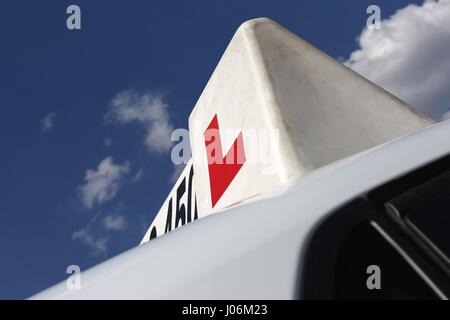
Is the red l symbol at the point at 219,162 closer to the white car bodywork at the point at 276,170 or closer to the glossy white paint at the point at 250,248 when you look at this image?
the white car bodywork at the point at 276,170

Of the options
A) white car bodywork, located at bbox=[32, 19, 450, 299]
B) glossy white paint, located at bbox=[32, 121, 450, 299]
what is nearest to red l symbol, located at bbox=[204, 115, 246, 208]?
white car bodywork, located at bbox=[32, 19, 450, 299]

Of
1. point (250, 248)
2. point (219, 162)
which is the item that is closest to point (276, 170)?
point (219, 162)

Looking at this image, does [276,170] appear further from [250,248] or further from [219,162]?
[250,248]

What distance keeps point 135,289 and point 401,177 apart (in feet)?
1.87

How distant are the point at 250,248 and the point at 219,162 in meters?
3.10

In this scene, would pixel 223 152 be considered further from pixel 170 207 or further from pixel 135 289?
pixel 135 289

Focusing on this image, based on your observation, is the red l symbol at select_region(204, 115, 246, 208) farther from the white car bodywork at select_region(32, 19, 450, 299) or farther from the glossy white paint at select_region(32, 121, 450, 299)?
the glossy white paint at select_region(32, 121, 450, 299)

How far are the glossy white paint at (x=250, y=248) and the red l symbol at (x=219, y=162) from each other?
2.46 metres

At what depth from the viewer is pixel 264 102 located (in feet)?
11.4

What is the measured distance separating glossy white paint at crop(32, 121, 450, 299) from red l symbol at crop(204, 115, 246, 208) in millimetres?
2457

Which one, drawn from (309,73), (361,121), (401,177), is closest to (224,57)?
(309,73)

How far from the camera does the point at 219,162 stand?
3971 mm

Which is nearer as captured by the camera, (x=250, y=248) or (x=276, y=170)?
(x=250, y=248)

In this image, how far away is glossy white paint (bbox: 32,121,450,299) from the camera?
819mm
